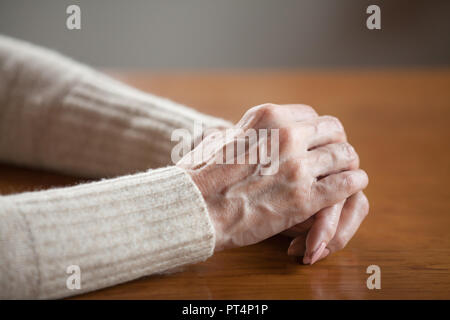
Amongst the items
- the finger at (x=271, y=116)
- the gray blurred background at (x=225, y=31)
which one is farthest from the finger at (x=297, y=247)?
the gray blurred background at (x=225, y=31)

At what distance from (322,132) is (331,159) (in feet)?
0.09

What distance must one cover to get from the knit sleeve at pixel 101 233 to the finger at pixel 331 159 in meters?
0.12

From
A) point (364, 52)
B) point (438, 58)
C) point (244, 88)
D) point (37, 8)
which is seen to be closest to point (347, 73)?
point (244, 88)

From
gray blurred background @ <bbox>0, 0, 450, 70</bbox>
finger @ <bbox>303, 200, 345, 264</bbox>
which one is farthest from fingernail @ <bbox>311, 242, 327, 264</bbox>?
gray blurred background @ <bbox>0, 0, 450, 70</bbox>

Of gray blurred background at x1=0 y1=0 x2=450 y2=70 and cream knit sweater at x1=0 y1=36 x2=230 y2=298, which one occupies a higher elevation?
gray blurred background at x1=0 y1=0 x2=450 y2=70

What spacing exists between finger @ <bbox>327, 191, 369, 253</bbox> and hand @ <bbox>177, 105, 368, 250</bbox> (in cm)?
2

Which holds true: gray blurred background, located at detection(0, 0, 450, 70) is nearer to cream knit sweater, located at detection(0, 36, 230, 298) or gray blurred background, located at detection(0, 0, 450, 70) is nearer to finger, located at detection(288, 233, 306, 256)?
cream knit sweater, located at detection(0, 36, 230, 298)

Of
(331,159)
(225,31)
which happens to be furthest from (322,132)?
(225,31)

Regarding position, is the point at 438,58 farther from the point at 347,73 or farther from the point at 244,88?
the point at 244,88

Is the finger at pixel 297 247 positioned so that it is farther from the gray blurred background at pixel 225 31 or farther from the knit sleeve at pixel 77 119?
the gray blurred background at pixel 225 31

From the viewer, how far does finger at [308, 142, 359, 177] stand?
545mm

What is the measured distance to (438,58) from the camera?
2125 mm

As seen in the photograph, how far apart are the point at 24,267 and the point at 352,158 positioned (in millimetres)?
317

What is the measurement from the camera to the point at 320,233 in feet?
1.73
